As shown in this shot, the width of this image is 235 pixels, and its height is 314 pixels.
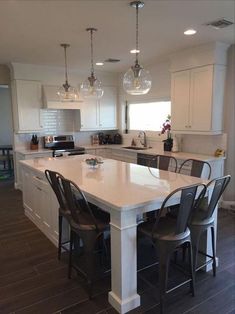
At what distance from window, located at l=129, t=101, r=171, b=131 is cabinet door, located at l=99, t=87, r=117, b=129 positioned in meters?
0.43

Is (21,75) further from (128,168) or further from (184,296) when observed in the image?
(184,296)

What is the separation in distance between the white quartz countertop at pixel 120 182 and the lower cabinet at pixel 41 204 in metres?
0.20

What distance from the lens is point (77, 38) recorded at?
139 inches

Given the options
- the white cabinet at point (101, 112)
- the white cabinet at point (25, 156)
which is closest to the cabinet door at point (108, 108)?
the white cabinet at point (101, 112)

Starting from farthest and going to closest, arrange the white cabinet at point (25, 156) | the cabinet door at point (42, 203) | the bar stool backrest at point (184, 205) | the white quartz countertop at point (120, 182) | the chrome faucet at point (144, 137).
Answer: the chrome faucet at point (144, 137), the white cabinet at point (25, 156), the cabinet door at point (42, 203), the white quartz countertop at point (120, 182), the bar stool backrest at point (184, 205)

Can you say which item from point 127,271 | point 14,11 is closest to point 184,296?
point 127,271

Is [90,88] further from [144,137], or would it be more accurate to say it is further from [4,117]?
[4,117]

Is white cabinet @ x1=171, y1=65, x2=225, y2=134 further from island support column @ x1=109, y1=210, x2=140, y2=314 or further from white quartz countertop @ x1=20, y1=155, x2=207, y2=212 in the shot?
island support column @ x1=109, y1=210, x2=140, y2=314

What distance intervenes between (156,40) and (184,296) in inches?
127

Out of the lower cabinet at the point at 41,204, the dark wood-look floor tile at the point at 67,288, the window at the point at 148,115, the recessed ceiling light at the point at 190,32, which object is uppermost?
the recessed ceiling light at the point at 190,32

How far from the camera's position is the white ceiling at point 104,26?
2541 millimetres

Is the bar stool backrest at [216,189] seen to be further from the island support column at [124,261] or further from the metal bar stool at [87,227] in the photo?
the metal bar stool at [87,227]

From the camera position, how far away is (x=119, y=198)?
203 cm

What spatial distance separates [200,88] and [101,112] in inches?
107
